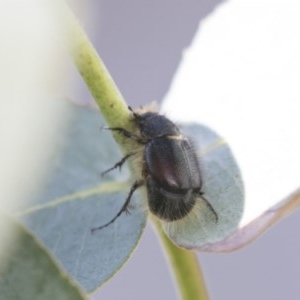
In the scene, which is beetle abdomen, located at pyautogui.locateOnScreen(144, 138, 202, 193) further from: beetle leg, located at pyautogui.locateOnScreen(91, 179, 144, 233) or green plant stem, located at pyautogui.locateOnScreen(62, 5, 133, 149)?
green plant stem, located at pyautogui.locateOnScreen(62, 5, 133, 149)

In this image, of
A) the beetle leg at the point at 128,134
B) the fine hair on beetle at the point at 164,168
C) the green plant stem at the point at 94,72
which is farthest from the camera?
the fine hair on beetle at the point at 164,168

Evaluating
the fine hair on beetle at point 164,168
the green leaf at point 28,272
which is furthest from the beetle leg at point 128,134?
the green leaf at point 28,272

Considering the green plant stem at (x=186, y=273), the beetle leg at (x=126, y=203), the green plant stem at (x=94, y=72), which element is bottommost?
the beetle leg at (x=126, y=203)

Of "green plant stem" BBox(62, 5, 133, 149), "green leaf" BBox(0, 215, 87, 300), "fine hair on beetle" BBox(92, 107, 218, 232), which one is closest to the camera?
"green leaf" BBox(0, 215, 87, 300)

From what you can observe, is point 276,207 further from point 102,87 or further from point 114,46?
point 114,46

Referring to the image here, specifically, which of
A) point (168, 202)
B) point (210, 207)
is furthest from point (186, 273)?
point (168, 202)

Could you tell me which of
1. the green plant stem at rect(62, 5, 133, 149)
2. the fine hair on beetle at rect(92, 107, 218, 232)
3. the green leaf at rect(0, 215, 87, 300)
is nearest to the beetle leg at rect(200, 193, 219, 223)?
the fine hair on beetle at rect(92, 107, 218, 232)

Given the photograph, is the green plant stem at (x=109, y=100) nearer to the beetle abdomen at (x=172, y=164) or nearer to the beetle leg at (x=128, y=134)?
the beetle leg at (x=128, y=134)
